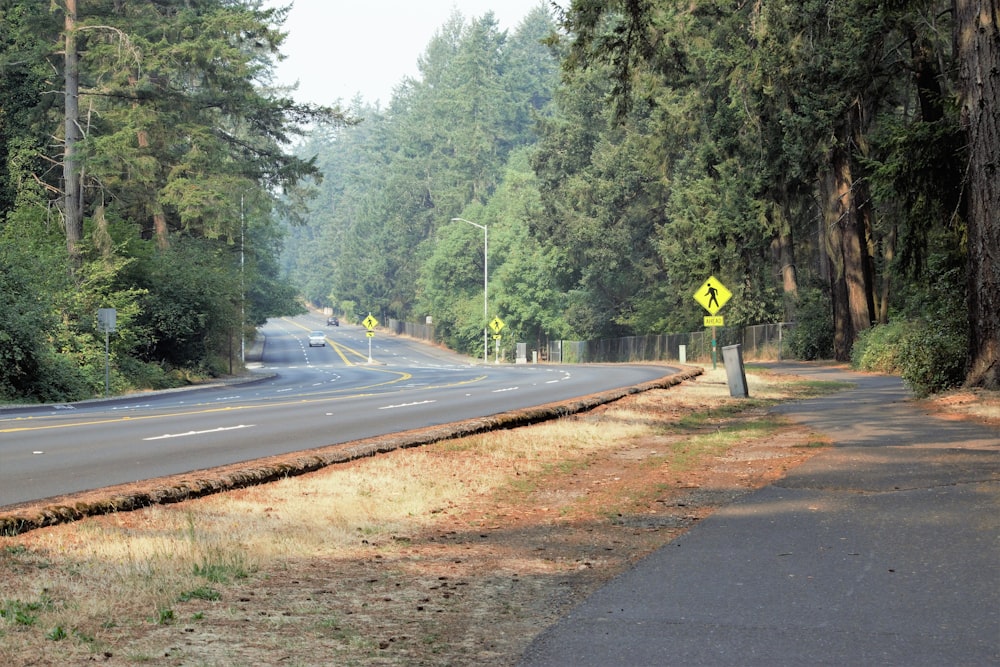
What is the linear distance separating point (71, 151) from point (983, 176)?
35282 millimetres

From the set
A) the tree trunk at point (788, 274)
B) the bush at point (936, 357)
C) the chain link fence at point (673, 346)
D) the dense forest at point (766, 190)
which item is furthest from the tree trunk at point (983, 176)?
the tree trunk at point (788, 274)

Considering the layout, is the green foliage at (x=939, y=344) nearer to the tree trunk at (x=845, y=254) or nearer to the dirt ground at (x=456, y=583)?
the dirt ground at (x=456, y=583)

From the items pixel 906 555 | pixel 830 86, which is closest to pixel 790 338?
pixel 830 86

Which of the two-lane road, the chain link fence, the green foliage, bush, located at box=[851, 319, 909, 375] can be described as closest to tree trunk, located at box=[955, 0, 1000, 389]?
the green foliage

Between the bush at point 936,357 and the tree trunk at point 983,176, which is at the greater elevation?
the tree trunk at point 983,176

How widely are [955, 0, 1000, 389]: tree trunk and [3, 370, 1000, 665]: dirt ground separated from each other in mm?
9774

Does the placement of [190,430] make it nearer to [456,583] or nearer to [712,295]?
[456,583]

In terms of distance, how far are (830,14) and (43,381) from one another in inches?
1025

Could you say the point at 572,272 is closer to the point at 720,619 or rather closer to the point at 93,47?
the point at 93,47

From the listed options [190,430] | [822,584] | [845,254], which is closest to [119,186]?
[845,254]

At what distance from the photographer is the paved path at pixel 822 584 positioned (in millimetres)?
6117

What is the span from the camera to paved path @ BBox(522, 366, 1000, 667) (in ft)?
20.1

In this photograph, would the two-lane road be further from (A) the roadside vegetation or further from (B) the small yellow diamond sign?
(B) the small yellow diamond sign

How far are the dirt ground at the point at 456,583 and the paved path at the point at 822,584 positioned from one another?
369 mm
